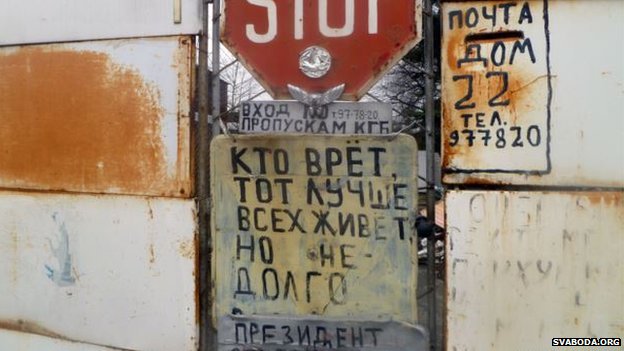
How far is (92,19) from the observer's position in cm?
264

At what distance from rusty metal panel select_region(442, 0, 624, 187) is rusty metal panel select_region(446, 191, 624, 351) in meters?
0.09

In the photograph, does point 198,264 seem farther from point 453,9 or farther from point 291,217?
point 453,9

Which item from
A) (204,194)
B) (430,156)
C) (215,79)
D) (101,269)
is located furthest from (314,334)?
(215,79)

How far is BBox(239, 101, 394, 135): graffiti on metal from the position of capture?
233 cm

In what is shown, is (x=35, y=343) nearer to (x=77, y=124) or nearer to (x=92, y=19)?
(x=77, y=124)

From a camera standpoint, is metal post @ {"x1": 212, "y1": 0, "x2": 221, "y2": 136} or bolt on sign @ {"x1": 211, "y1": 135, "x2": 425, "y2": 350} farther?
metal post @ {"x1": 212, "y1": 0, "x2": 221, "y2": 136}

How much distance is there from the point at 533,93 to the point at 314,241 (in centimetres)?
110

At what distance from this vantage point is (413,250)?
231 cm

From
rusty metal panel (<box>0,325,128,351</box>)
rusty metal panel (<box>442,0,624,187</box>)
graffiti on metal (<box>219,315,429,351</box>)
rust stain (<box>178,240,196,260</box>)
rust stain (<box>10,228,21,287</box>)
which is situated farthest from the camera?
rust stain (<box>10,228,21,287</box>)

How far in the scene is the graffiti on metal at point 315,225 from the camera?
2326 mm

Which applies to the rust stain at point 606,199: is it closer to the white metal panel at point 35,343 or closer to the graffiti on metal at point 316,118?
the graffiti on metal at point 316,118

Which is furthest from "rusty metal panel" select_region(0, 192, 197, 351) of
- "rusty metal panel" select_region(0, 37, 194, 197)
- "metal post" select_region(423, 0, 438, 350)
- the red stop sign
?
"metal post" select_region(423, 0, 438, 350)

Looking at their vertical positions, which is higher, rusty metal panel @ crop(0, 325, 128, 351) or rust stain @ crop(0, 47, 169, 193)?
rust stain @ crop(0, 47, 169, 193)

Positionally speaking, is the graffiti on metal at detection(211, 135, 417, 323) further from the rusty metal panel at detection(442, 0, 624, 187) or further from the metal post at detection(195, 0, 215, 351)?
the rusty metal panel at detection(442, 0, 624, 187)
